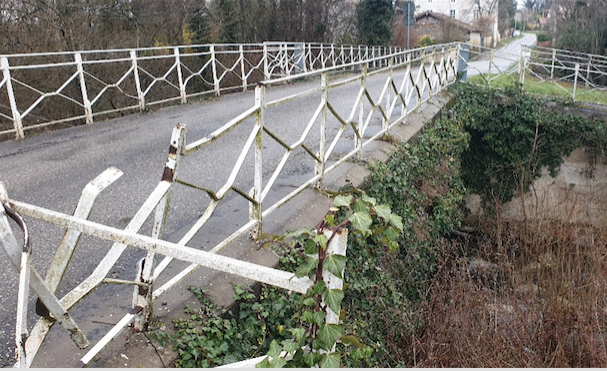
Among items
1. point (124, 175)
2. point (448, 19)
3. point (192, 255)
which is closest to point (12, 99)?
point (124, 175)

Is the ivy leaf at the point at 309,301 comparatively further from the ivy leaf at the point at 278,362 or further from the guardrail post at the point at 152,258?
the guardrail post at the point at 152,258

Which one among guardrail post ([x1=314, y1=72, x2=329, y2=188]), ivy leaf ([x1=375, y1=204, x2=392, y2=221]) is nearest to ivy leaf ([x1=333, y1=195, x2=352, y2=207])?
ivy leaf ([x1=375, y1=204, x2=392, y2=221])

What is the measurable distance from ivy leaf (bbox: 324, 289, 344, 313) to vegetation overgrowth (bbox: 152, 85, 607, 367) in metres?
0.01

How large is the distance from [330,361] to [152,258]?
120 centimetres

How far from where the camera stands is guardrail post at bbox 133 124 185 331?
2.38m

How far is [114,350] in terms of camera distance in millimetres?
2545

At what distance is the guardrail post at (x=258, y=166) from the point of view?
11.1ft

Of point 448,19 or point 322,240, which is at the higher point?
point 448,19

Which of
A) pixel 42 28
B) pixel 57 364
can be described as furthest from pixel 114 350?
pixel 42 28

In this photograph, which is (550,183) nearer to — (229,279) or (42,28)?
(229,279)

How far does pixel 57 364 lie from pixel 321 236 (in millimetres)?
1596

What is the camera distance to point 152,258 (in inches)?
103

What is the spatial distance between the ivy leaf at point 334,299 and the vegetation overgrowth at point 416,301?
1cm

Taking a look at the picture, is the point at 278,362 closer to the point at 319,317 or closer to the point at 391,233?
the point at 319,317
